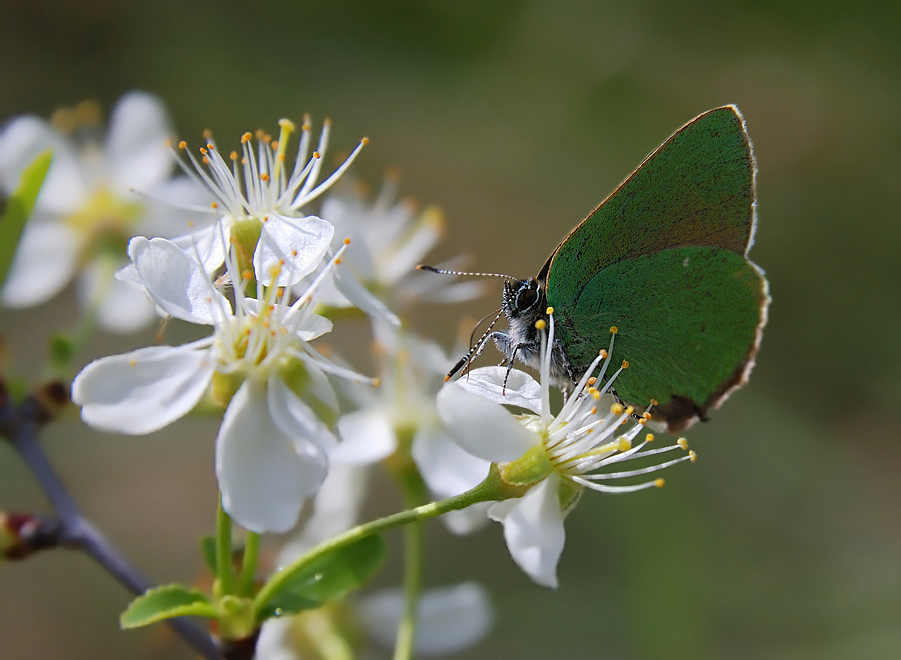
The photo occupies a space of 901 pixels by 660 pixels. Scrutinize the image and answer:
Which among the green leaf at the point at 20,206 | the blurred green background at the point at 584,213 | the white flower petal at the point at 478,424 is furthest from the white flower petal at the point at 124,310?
the blurred green background at the point at 584,213

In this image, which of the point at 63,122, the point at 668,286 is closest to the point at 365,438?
the point at 668,286

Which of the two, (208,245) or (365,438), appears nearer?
(208,245)

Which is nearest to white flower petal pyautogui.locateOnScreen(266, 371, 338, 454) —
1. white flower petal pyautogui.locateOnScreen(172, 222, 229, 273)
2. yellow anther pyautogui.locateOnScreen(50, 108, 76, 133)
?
white flower petal pyautogui.locateOnScreen(172, 222, 229, 273)

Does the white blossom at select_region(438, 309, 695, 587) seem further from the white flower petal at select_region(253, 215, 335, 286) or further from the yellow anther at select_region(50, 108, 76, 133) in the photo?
the yellow anther at select_region(50, 108, 76, 133)

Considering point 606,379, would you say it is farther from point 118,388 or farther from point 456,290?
point 118,388

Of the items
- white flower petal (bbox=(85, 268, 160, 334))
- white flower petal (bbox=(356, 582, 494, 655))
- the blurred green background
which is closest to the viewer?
white flower petal (bbox=(356, 582, 494, 655))

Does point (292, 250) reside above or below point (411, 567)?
above

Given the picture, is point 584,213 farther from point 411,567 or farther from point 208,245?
point 208,245
